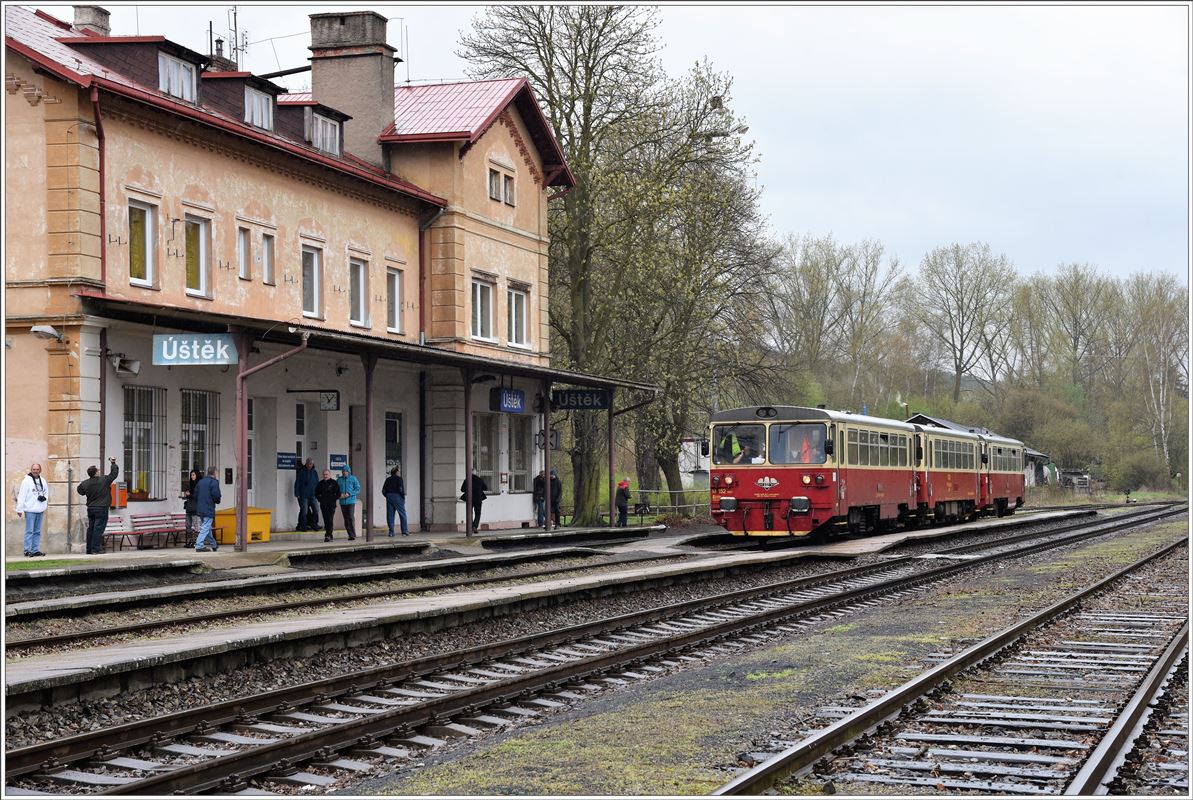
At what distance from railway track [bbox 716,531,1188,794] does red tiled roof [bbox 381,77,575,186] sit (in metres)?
20.5

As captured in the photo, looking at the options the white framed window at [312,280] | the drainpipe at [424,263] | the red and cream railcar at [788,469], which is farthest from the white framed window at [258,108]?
the red and cream railcar at [788,469]

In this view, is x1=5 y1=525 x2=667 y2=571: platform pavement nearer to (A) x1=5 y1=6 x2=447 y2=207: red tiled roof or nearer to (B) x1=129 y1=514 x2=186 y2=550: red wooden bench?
(B) x1=129 y1=514 x2=186 y2=550: red wooden bench

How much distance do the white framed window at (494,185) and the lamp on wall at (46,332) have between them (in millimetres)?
14180

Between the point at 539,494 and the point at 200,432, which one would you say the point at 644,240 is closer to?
the point at 539,494

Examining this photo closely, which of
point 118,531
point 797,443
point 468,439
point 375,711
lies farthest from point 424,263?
point 375,711

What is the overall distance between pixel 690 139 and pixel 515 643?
28243 millimetres

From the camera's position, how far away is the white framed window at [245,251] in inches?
998

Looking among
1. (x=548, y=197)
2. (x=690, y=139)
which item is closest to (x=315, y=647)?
(x=548, y=197)

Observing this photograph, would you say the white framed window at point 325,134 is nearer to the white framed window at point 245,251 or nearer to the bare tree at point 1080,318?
the white framed window at point 245,251

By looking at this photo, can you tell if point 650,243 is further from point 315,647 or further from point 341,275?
point 315,647

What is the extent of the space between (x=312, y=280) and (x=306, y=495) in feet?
14.4

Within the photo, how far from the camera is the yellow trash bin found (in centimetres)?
2402

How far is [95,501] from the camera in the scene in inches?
794

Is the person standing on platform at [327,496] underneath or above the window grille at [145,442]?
underneath
